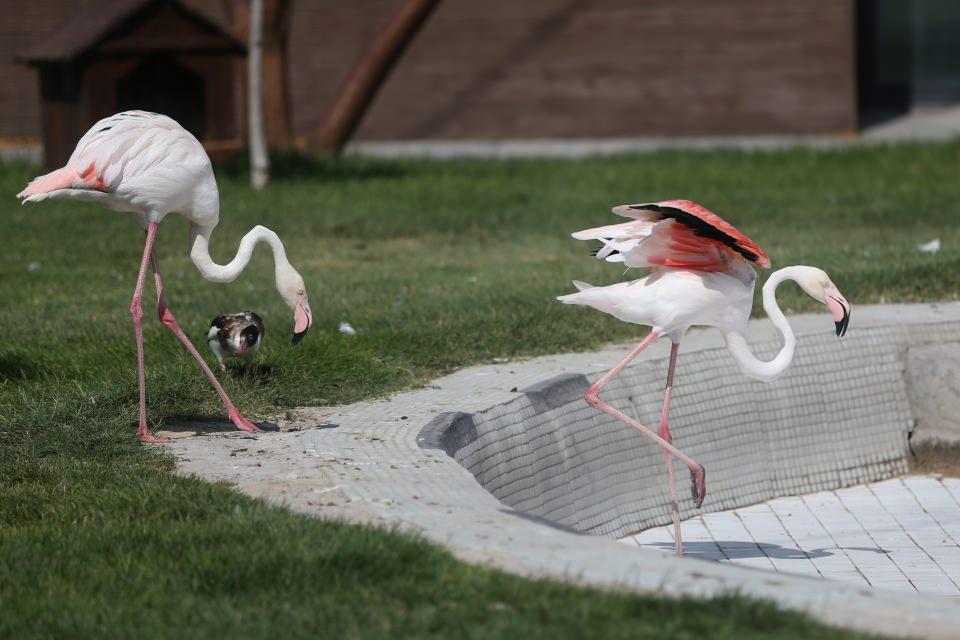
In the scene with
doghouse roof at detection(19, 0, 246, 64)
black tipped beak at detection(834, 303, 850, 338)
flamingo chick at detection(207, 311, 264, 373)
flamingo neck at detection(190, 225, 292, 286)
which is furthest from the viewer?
doghouse roof at detection(19, 0, 246, 64)

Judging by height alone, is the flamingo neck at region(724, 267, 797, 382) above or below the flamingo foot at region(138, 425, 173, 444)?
above

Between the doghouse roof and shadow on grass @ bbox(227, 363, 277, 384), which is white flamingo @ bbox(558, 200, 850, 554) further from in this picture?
the doghouse roof

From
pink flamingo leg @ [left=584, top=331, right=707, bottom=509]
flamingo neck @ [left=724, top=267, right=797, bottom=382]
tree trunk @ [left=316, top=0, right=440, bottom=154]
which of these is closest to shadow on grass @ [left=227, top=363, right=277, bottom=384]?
pink flamingo leg @ [left=584, top=331, right=707, bottom=509]

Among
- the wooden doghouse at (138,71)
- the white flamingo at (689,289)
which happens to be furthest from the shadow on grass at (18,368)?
the wooden doghouse at (138,71)

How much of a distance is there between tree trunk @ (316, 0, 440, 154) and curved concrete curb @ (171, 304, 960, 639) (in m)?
8.25

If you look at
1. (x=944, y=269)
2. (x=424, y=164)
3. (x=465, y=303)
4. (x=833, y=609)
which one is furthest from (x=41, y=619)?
(x=424, y=164)

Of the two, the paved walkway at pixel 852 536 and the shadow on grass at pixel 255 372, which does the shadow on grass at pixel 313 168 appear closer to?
the shadow on grass at pixel 255 372

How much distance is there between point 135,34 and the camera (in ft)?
43.8

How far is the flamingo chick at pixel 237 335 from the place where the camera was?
6.49 meters

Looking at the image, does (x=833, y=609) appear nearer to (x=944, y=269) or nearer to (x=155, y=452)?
(x=155, y=452)

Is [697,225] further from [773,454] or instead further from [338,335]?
[338,335]

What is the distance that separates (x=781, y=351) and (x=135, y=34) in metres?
9.08

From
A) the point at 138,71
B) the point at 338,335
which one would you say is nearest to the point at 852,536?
the point at 338,335

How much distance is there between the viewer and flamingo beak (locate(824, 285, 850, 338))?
18.2 feet
